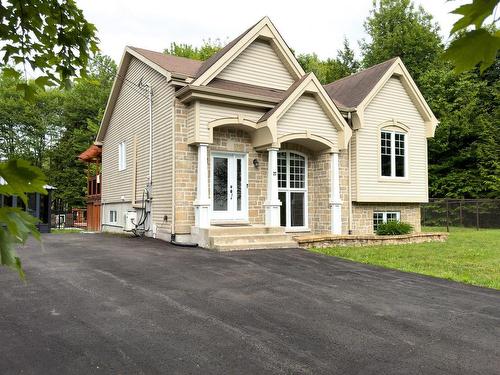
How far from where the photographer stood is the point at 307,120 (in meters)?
13.5

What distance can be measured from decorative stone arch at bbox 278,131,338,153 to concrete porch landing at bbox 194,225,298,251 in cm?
274

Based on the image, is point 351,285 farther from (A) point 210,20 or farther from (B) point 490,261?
(A) point 210,20

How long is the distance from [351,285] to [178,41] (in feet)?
121

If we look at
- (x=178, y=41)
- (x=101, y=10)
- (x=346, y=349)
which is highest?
(x=178, y=41)

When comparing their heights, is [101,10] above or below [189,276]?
above

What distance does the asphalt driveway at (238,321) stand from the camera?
3.80 meters

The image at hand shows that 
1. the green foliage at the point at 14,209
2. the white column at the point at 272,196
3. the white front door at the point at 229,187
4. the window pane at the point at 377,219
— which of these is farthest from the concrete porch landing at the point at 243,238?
the green foliage at the point at 14,209

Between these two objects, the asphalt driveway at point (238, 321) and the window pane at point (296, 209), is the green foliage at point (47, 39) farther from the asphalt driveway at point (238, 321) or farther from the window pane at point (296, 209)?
the window pane at point (296, 209)

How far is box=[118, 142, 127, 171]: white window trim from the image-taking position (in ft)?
56.7

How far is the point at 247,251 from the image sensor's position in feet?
35.9

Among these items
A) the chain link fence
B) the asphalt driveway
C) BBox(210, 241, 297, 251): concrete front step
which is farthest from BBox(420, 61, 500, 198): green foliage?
the asphalt driveway

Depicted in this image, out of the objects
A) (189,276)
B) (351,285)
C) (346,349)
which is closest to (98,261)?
(189,276)

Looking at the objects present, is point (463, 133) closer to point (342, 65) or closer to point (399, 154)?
point (342, 65)

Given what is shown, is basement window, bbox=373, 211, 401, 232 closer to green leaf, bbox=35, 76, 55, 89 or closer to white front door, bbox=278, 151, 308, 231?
white front door, bbox=278, 151, 308, 231
